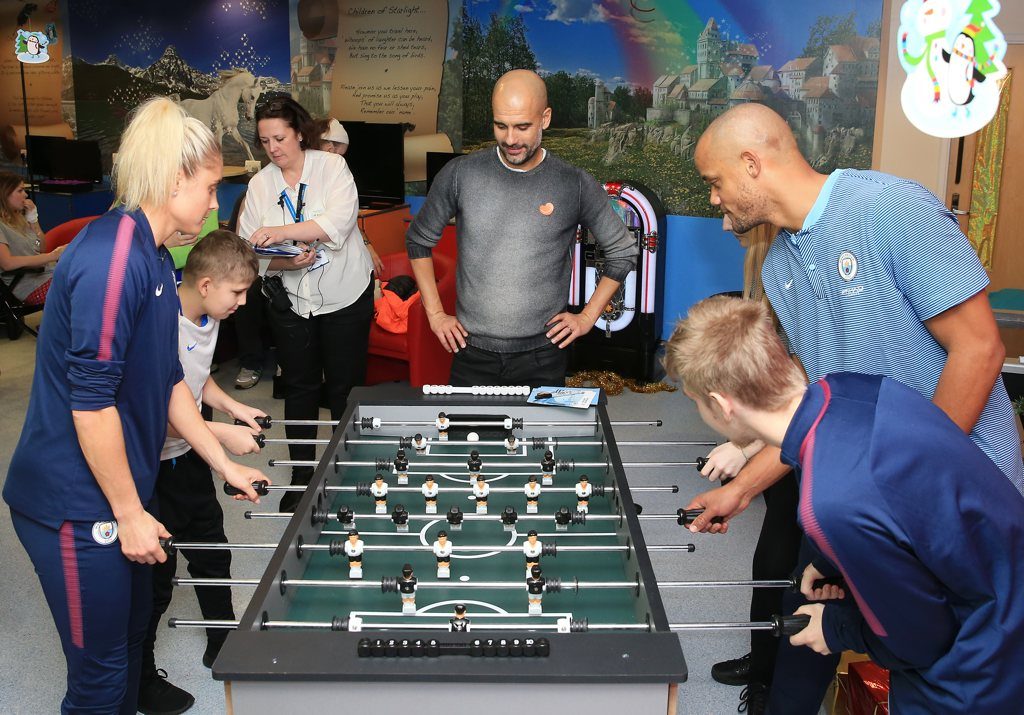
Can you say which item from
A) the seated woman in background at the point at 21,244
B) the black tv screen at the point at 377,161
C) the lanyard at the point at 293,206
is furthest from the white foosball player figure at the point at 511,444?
the seated woman in background at the point at 21,244

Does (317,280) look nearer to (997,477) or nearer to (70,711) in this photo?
(70,711)

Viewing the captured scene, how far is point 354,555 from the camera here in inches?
80.8

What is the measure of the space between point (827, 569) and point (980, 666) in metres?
0.44

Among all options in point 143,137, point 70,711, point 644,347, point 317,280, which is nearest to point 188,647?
point 70,711

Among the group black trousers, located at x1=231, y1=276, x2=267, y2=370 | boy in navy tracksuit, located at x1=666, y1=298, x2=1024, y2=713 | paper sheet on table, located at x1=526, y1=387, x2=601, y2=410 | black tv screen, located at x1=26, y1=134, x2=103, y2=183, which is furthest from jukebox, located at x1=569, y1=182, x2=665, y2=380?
black tv screen, located at x1=26, y1=134, x2=103, y2=183

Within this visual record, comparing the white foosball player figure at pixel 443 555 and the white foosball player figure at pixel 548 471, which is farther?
the white foosball player figure at pixel 548 471

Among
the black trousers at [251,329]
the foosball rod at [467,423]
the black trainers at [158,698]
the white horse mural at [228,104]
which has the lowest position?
the black trainers at [158,698]

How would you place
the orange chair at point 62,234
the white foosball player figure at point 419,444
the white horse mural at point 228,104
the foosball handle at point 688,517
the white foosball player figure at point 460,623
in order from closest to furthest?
the white foosball player figure at point 460,623
the foosball handle at point 688,517
the white foosball player figure at point 419,444
the orange chair at point 62,234
the white horse mural at point 228,104

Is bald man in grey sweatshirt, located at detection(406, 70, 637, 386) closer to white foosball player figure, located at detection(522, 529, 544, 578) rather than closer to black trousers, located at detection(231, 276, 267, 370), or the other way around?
white foosball player figure, located at detection(522, 529, 544, 578)

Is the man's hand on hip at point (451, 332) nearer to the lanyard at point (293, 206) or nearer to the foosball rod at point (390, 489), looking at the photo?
the lanyard at point (293, 206)

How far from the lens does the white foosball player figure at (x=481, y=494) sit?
233 centimetres

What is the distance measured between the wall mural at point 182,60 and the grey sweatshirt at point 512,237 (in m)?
4.90

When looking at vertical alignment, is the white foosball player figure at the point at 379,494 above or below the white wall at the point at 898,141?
below

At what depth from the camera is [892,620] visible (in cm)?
149
